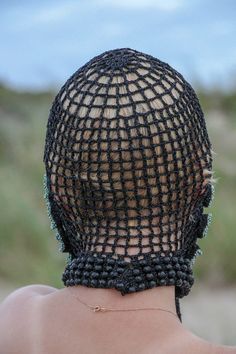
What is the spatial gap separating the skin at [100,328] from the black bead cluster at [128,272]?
22 mm

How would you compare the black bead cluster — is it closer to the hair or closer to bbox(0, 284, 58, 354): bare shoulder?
the hair

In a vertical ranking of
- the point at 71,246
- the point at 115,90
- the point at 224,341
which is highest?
the point at 115,90

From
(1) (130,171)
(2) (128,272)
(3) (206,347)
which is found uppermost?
(1) (130,171)

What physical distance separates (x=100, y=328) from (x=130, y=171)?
371mm

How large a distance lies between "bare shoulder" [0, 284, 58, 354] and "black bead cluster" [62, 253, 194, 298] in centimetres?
16

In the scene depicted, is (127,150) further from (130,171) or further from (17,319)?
(17,319)

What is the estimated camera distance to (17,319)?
209 centimetres

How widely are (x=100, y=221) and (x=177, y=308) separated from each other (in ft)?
1.05

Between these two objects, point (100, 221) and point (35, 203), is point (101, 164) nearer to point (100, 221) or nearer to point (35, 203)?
point (100, 221)

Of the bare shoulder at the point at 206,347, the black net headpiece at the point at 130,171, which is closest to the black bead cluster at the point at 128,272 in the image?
the black net headpiece at the point at 130,171

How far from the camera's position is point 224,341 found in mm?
5184

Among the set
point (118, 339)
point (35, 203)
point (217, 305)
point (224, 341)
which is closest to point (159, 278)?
point (118, 339)

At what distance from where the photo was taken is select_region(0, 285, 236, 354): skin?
1940 mm

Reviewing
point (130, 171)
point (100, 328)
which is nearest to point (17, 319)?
point (100, 328)
